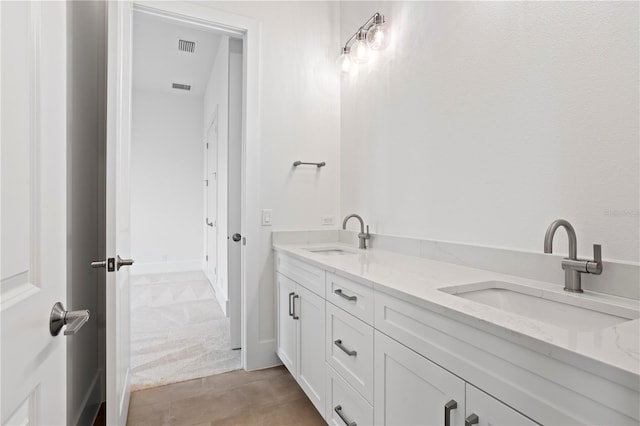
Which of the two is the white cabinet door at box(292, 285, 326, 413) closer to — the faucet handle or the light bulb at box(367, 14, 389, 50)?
the faucet handle

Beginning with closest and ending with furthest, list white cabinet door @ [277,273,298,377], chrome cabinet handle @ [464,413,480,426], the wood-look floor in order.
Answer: chrome cabinet handle @ [464,413,480,426] < the wood-look floor < white cabinet door @ [277,273,298,377]

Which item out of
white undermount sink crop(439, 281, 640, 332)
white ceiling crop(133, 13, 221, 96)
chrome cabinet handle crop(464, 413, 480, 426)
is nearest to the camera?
chrome cabinet handle crop(464, 413, 480, 426)

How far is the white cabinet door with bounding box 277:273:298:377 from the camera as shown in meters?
1.93

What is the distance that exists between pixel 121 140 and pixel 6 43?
3.41ft

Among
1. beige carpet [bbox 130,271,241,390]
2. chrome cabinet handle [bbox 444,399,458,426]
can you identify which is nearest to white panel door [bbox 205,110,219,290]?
beige carpet [bbox 130,271,241,390]

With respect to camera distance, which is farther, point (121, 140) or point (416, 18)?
point (416, 18)

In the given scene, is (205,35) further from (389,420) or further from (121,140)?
(389,420)

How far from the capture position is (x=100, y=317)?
Answer: 186cm

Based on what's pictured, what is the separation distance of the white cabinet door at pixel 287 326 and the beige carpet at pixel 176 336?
0.44 meters

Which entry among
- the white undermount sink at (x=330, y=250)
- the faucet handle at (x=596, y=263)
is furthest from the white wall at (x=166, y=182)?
the faucet handle at (x=596, y=263)

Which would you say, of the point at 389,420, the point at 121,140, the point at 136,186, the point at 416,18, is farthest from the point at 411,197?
the point at 136,186

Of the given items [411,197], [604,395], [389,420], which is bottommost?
[389,420]

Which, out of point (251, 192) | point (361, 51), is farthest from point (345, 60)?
point (251, 192)

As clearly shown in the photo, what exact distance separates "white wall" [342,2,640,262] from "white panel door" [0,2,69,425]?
4.71ft
